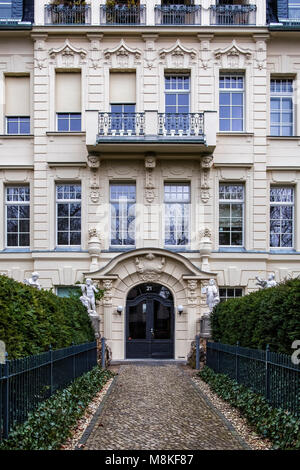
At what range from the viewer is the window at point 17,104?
2289 centimetres

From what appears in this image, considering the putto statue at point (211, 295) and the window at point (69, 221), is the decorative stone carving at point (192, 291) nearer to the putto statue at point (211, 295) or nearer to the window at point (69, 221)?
the putto statue at point (211, 295)

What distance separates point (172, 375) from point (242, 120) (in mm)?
10780

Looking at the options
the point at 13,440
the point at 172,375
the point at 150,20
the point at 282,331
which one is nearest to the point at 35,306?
the point at 13,440

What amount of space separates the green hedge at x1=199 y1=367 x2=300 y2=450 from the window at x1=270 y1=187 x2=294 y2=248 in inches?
392

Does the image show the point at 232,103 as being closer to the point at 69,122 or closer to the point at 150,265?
the point at 69,122

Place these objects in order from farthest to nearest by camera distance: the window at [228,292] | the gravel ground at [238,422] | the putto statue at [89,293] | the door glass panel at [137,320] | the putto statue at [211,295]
A: the window at [228,292], the door glass panel at [137,320], the putto statue at [211,295], the putto statue at [89,293], the gravel ground at [238,422]

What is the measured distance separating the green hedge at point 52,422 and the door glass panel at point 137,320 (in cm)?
953

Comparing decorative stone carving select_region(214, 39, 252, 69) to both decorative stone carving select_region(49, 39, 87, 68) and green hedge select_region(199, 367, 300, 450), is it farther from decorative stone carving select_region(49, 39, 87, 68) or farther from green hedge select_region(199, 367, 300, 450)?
green hedge select_region(199, 367, 300, 450)

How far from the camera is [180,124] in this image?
863 inches

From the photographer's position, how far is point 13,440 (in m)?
7.09

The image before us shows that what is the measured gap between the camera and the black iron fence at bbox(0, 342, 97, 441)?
729 cm

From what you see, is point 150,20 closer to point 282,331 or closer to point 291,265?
point 291,265

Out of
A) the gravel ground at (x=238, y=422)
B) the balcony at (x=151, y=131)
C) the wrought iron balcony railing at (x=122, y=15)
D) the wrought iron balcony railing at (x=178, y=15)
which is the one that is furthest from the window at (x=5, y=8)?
the gravel ground at (x=238, y=422)

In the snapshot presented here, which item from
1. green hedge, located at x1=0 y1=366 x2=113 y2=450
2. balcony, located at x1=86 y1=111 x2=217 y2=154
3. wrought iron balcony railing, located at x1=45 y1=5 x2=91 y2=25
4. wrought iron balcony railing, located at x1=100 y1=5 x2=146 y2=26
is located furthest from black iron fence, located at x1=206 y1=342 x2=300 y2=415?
wrought iron balcony railing, located at x1=45 y1=5 x2=91 y2=25
